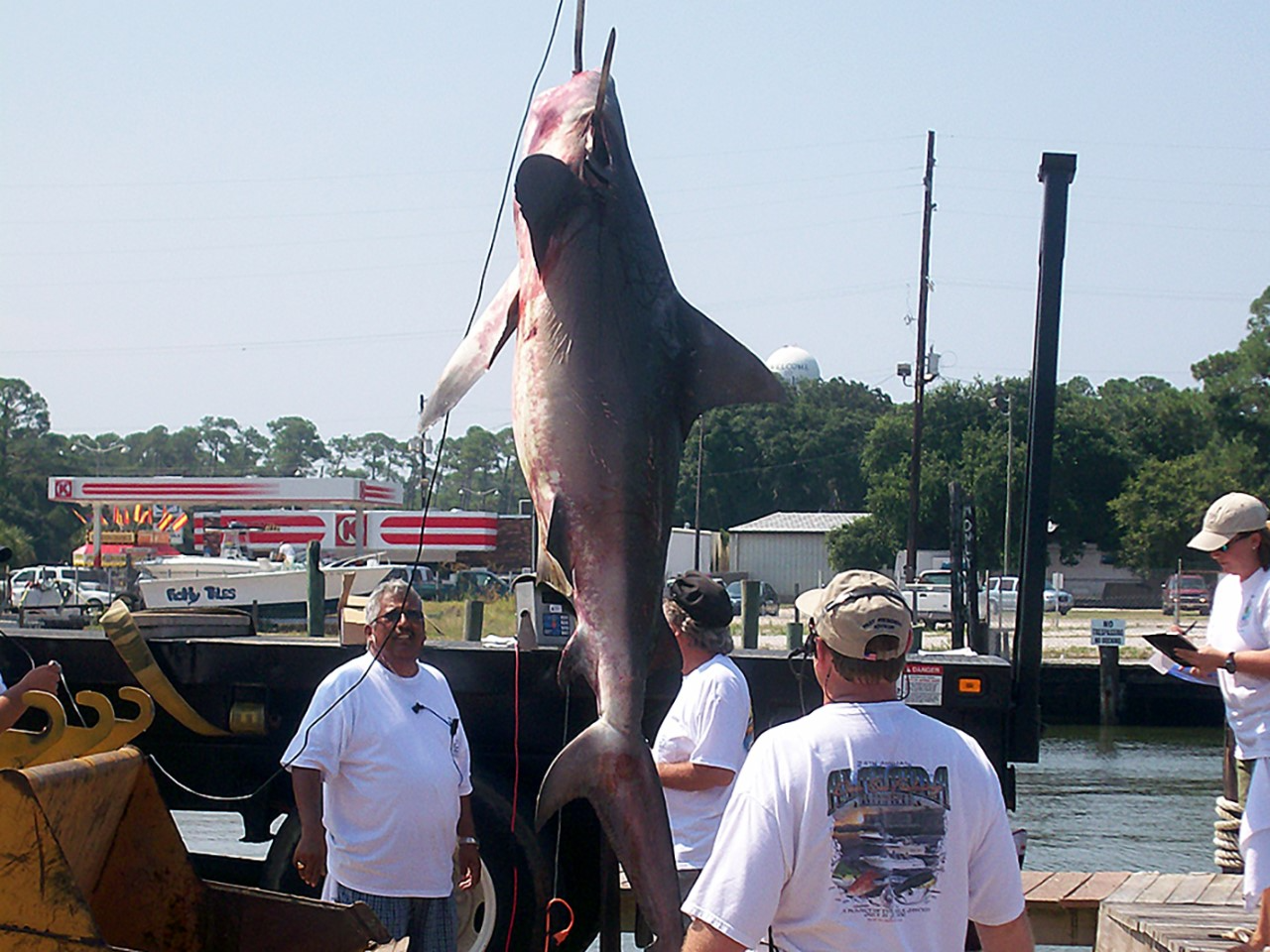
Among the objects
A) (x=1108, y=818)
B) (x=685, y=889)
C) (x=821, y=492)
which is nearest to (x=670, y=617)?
(x=685, y=889)

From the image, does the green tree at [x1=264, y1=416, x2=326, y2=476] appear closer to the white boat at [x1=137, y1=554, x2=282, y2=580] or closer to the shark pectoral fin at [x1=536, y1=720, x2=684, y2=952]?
the white boat at [x1=137, y1=554, x2=282, y2=580]

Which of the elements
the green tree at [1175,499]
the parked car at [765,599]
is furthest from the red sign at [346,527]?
the green tree at [1175,499]

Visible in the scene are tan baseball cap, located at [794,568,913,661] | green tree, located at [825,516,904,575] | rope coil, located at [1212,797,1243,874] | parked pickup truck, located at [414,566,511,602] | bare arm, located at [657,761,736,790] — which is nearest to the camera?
tan baseball cap, located at [794,568,913,661]

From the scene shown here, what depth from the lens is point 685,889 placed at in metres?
4.64

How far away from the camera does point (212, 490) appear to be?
51.1 m

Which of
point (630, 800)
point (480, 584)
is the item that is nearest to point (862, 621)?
point (630, 800)

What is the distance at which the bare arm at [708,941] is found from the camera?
8.90 feet

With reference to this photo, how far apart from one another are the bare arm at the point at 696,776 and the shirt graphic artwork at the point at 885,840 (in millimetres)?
1748

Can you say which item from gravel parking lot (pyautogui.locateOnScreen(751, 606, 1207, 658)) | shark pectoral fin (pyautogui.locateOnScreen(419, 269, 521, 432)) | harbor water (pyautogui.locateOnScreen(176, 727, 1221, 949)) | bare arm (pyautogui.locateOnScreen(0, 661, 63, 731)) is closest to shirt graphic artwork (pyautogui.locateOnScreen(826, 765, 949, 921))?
shark pectoral fin (pyautogui.locateOnScreen(419, 269, 521, 432))

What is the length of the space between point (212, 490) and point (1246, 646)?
49041 mm

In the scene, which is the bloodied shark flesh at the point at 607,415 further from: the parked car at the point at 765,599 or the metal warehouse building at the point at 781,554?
the metal warehouse building at the point at 781,554

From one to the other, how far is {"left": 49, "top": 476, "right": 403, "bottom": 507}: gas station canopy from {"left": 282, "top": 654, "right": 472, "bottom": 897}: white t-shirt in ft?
147

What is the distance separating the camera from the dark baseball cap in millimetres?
4797

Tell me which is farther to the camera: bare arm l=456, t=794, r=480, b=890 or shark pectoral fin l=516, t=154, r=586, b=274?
bare arm l=456, t=794, r=480, b=890
